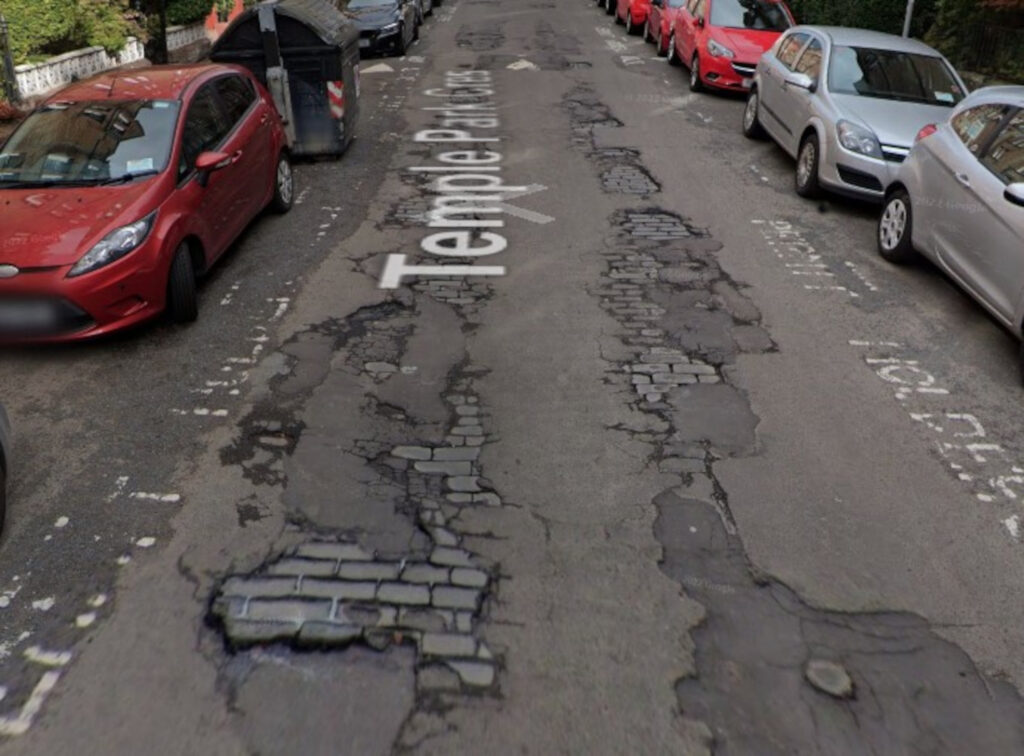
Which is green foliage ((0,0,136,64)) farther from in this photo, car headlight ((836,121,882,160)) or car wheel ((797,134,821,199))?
car headlight ((836,121,882,160))

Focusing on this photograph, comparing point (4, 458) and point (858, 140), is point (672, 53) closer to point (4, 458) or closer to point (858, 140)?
point (858, 140)

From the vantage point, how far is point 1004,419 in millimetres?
5355

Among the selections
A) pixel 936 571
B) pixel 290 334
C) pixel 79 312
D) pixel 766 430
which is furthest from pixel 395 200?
pixel 936 571

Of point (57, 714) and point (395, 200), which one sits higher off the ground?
point (57, 714)

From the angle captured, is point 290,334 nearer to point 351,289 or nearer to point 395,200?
point 351,289

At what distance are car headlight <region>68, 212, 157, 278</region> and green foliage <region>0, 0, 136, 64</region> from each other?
342 inches

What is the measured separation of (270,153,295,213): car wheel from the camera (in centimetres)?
885

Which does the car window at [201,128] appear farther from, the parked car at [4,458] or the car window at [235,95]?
the parked car at [4,458]

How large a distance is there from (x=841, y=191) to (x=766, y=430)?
4.82 metres

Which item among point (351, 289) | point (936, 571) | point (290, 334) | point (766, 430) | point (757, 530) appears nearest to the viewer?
point (936, 571)

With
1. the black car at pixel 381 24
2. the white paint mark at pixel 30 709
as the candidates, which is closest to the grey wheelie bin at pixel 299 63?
the black car at pixel 381 24

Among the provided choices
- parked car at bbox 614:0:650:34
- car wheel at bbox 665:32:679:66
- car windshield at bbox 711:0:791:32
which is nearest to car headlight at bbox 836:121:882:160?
car windshield at bbox 711:0:791:32

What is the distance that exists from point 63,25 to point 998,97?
1298 centimetres

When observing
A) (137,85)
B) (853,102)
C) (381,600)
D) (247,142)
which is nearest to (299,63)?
(247,142)
